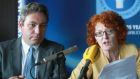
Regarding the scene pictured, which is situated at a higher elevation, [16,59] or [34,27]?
[34,27]

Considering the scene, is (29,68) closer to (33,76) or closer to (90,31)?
(33,76)

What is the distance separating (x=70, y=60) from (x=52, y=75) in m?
0.47

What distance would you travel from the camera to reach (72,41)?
2488 millimetres

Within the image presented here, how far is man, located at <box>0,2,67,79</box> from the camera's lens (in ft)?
6.52

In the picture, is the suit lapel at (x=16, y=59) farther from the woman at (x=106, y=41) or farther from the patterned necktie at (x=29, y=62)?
the woman at (x=106, y=41)

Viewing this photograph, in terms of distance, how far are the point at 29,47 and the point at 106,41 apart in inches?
19.9

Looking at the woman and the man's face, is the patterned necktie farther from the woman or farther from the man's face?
the woman

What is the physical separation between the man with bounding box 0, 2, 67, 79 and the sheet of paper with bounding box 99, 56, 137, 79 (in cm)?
37

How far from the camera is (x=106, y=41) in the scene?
6.68ft

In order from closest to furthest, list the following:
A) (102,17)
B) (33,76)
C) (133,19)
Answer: (33,76), (102,17), (133,19)

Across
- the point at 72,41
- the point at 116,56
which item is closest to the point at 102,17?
the point at 116,56

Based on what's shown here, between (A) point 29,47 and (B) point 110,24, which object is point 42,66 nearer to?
(A) point 29,47

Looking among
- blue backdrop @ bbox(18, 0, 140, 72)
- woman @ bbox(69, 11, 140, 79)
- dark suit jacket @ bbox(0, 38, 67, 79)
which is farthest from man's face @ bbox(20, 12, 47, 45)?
blue backdrop @ bbox(18, 0, 140, 72)

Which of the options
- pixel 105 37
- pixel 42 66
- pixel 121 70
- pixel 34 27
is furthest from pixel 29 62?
pixel 121 70
